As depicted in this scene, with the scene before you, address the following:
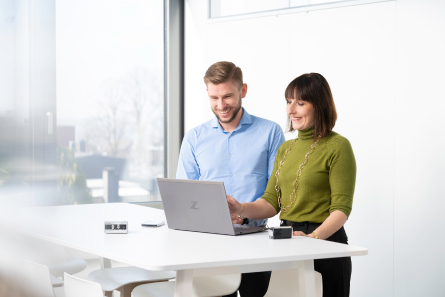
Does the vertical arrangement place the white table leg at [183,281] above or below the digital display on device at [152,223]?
below

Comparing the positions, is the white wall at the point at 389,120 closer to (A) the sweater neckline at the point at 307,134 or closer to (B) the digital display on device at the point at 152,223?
(A) the sweater neckline at the point at 307,134

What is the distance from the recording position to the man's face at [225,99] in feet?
7.34

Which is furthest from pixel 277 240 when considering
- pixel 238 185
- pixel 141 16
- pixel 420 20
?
pixel 141 16

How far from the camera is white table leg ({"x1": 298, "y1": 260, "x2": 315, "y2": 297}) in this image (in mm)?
1455

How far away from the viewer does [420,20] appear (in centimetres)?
300

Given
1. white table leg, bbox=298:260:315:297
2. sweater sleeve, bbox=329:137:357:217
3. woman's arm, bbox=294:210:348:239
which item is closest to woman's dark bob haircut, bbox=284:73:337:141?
sweater sleeve, bbox=329:137:357:217

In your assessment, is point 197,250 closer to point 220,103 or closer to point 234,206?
point 234,206

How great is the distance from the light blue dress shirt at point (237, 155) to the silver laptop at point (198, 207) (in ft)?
1.67

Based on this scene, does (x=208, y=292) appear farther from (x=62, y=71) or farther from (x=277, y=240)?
(x=62, y=71)

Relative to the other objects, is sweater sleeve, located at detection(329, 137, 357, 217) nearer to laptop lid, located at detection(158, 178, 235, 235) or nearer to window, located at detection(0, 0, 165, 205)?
laptop lid, located at detection(158, 178, 235, 235)

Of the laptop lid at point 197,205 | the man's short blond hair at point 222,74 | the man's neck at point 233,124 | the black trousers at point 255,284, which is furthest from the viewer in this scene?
the man's neck at point 233,124

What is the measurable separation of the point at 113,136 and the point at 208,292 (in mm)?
2490

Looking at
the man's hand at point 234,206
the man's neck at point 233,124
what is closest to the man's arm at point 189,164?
the man's neck at point 233,124

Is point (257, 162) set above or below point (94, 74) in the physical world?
below
